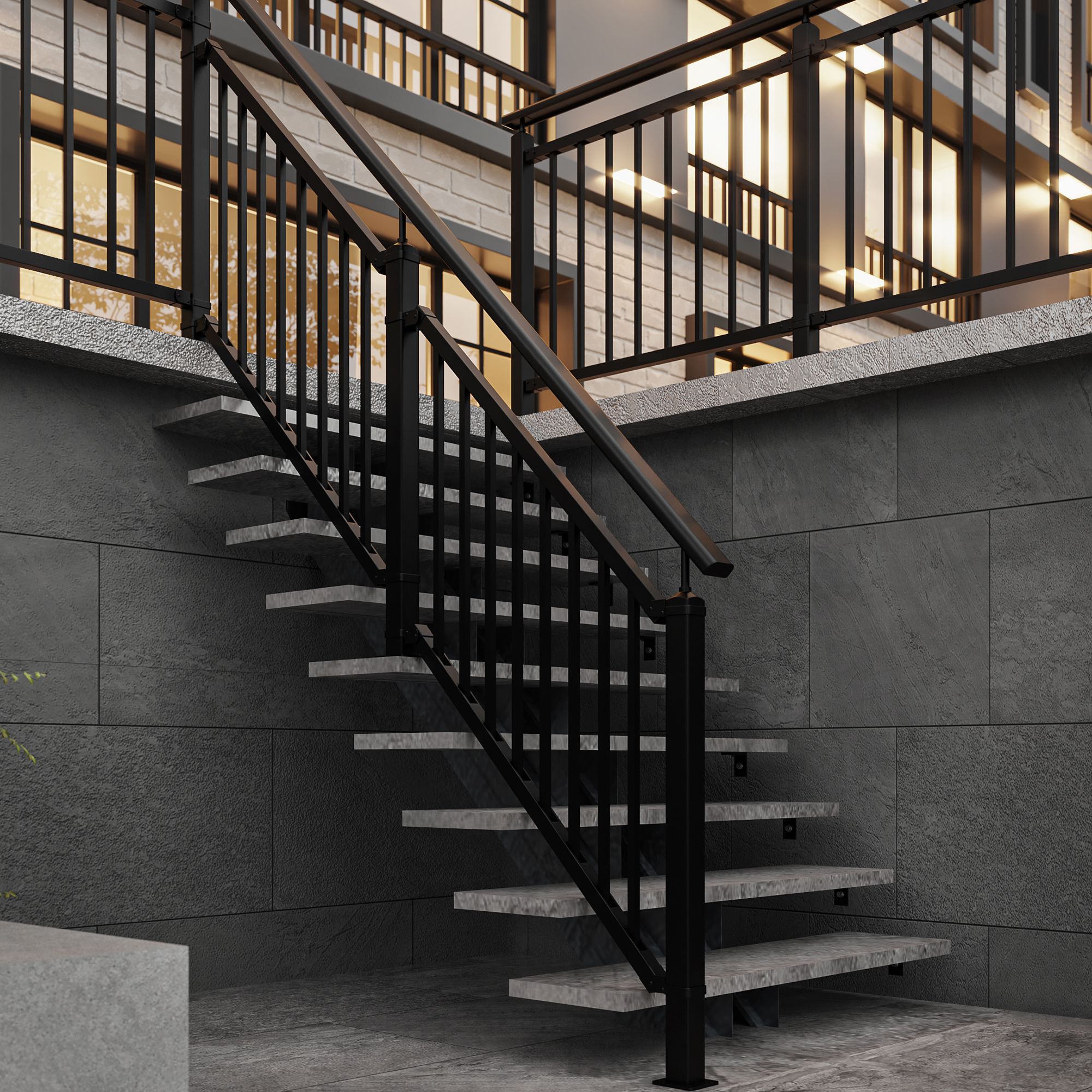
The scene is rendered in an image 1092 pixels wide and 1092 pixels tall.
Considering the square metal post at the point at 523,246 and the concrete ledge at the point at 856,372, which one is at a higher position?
the square metal post at the point at 523,246

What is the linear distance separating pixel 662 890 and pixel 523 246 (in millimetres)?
2547

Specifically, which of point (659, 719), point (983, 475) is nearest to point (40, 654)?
point (659, 719)

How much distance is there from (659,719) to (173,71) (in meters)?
4.20

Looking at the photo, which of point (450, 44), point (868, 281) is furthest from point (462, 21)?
point (868, 281)

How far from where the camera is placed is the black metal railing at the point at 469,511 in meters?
2.67

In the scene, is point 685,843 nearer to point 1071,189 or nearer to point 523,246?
point 523,246

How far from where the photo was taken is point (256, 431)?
398cm

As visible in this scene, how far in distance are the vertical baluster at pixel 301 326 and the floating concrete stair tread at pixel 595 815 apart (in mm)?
1052

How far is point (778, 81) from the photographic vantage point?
415 inches

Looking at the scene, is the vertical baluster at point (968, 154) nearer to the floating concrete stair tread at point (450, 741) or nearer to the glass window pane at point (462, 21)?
the floating concrete stair tread at point (450, 741)

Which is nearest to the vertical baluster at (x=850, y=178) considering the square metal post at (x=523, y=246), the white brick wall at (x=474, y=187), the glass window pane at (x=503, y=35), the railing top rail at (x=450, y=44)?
the square metal post at (x=523, y=246)

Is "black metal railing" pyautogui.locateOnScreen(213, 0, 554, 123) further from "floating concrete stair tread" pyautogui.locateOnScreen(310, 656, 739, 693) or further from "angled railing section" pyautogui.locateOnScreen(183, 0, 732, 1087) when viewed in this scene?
"floating concrete stair tread" pyautogui.locateOnScreen(310, 656, 739, 693)

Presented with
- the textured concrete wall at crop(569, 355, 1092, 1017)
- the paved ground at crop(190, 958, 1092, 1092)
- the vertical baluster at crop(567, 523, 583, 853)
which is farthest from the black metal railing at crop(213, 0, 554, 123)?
the paved ground at crop(190, 958, 1092, 1092)

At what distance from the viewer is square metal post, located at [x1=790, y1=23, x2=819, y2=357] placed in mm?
3881
